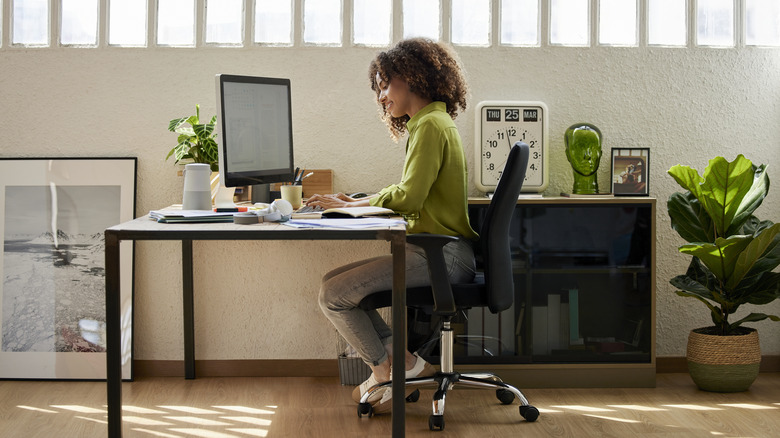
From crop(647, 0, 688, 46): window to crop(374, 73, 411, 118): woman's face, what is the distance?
1.46 metres

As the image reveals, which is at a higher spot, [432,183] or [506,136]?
[506,136]

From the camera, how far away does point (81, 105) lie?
3854 millimetres

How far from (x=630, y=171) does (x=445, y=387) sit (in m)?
1.40

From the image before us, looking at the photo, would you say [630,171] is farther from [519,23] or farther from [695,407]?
[695,407]

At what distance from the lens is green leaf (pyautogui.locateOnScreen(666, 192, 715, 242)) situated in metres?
3.61

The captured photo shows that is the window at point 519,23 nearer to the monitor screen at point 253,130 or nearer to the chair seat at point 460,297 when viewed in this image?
the monitor screen at point 253,130

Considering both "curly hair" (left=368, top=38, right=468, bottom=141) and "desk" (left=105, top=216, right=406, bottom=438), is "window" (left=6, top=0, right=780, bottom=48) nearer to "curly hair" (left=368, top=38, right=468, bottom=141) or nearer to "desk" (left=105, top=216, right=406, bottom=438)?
"curly hair" (left=368, top=38, right=468, bottom=141)

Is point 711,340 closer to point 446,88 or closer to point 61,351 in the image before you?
point 446,88

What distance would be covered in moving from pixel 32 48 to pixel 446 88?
6.67 ft

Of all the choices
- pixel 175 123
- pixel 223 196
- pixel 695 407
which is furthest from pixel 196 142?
pixel 695 407

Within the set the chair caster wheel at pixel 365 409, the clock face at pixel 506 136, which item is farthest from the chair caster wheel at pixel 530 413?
the clock face at pixel 506 136

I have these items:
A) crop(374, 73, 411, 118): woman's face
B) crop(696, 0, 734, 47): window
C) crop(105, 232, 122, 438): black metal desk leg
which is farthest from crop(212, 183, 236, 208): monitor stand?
crop(696, 0, 734, 47): window

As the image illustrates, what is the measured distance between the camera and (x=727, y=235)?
3570mm

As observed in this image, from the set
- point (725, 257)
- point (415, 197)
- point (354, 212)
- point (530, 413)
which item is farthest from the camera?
point (725, 257)
